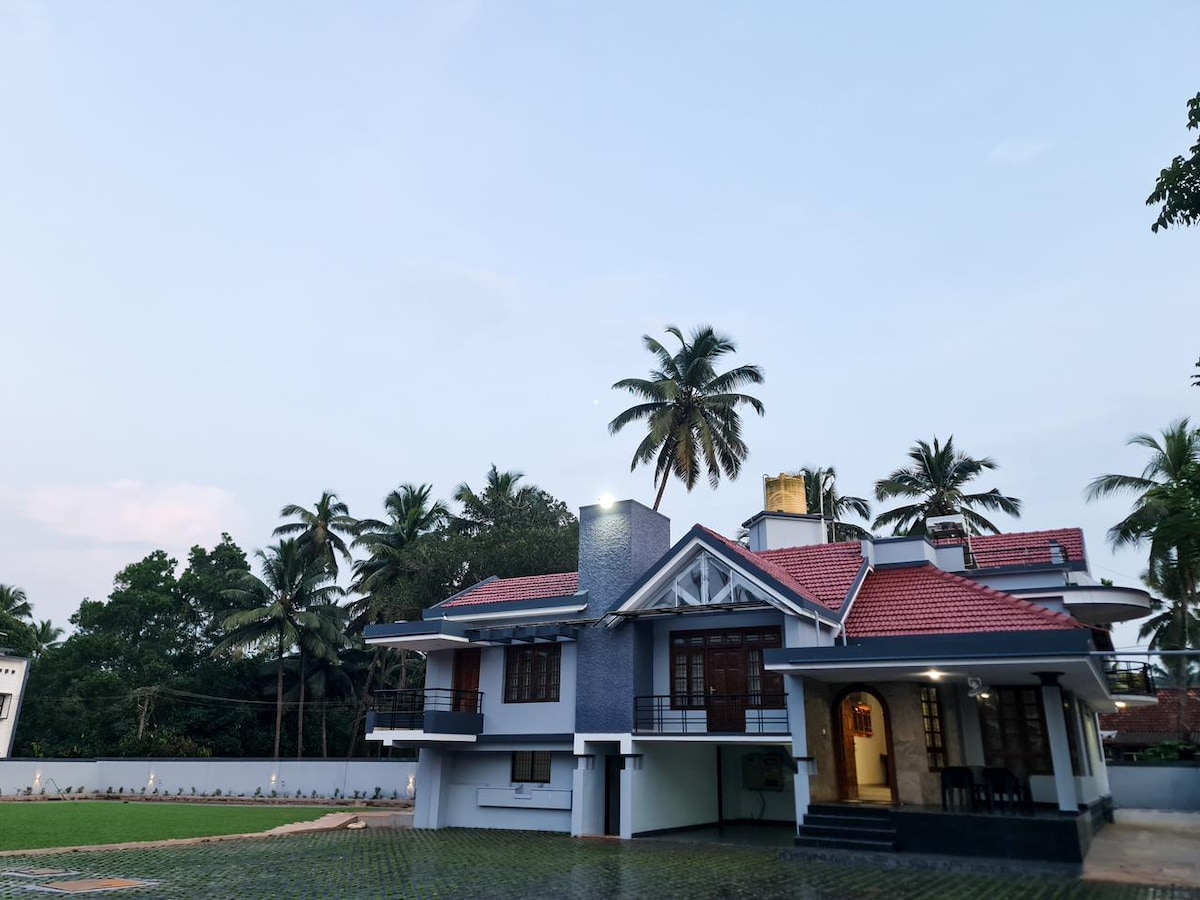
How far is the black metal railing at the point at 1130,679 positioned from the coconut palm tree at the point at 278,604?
33.7 meters

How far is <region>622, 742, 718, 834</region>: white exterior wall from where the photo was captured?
744 inches

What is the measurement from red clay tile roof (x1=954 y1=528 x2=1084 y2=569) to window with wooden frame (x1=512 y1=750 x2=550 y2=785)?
1217 centimetres

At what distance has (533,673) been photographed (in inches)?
845

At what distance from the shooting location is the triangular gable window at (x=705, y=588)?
1831 cm

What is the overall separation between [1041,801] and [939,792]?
201 cm

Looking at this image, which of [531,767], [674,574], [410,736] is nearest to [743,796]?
[531,767]

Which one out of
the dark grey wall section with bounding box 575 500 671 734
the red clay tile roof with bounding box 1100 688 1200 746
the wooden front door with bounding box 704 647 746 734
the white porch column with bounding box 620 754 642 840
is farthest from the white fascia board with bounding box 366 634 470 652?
the red clay tile roof with bounding box 1100 688 1200 746

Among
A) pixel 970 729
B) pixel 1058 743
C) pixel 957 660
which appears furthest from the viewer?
pixel 970 729

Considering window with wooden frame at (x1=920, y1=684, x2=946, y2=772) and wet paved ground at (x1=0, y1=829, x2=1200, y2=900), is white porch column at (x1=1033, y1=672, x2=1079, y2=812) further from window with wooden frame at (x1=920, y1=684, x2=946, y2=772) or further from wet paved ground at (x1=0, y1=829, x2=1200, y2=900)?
window with wooden frame at (x1=920, y1=684, x2=946, y2=772)

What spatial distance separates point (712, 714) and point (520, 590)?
7.56 m

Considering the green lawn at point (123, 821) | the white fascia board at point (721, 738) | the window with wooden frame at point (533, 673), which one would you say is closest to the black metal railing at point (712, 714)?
the white fascia board at point (721, 738)

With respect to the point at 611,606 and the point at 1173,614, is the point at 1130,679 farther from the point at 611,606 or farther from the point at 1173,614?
the point at 1173,614

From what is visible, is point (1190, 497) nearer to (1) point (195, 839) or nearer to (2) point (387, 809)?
(1) point (195, 839)

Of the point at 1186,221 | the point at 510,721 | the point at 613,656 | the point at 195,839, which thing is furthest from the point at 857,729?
the point at 195,839
